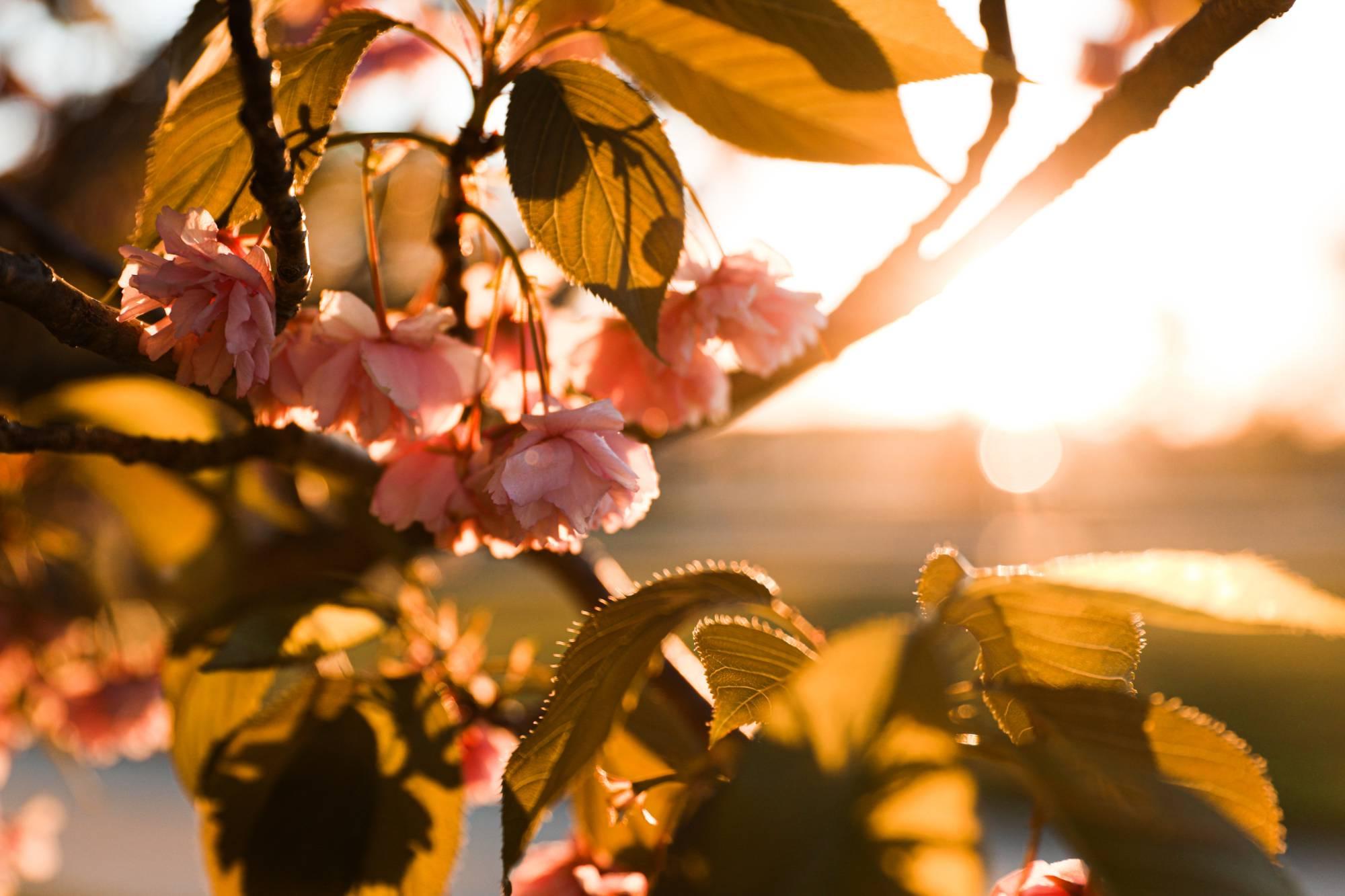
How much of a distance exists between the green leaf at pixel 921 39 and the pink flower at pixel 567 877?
1.30ft

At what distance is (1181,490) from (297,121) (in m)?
22.2

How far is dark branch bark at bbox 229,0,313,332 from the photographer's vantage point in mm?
323

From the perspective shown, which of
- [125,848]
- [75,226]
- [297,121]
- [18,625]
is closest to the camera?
[297,121]

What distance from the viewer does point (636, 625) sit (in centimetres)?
37

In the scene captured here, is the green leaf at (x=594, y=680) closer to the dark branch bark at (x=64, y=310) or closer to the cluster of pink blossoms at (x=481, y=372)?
the cluster of pink blossoms at (x=481, y=372)

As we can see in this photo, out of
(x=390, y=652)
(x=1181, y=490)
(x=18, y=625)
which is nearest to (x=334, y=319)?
(x=390, y=652)

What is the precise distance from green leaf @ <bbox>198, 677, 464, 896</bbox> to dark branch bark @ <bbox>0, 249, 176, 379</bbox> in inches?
8.5

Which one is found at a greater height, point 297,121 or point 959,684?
point 297,121

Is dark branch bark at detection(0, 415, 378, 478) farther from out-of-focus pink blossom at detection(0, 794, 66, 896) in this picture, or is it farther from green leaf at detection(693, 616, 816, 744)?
out-of-focus pink blossom at detection(0, 794, 66, 896)

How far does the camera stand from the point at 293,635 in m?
0.57

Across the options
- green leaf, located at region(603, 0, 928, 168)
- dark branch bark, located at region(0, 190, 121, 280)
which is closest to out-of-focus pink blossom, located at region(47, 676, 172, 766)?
dark branch bark, located at region(0, 190, 121, 280)

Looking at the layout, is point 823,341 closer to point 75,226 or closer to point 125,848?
point 75,226


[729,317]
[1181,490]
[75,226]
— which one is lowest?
[729,317]

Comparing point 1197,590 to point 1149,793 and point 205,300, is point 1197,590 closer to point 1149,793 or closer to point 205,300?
point 1149,793
